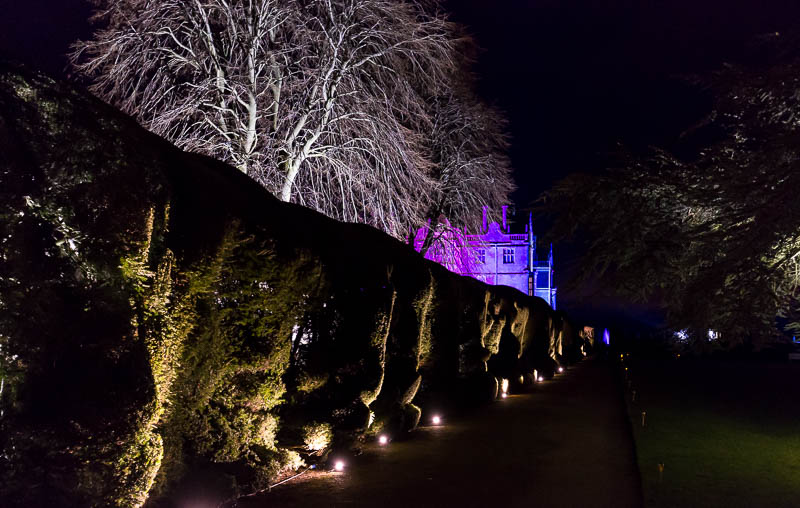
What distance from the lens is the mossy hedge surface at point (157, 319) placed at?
4648 millimetres

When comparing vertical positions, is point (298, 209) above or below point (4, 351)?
above

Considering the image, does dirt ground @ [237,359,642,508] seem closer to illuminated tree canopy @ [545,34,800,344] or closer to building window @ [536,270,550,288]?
illuminated tree canopy @ [545,34,800,344]

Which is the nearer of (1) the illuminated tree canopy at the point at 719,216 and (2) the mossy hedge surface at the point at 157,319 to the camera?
(2) the mossy hedge surface at the point at 157,319

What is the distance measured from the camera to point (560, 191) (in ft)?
39.4

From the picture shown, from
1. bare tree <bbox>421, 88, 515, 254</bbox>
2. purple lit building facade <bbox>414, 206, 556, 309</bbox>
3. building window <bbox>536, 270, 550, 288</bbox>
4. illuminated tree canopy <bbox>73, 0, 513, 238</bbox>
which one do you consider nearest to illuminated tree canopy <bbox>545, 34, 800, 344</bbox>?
illuminated tree canopy <bbox>73, 0, 513, 238</bbox>

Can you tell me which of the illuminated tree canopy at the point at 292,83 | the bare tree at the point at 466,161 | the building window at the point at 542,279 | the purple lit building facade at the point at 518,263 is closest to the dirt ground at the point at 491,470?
the illuminated tree canopy at the point at 292,83

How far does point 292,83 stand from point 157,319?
467 inches

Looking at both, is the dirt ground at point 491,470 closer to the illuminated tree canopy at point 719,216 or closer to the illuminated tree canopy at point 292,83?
the illuminated tree canopy at point 719,216

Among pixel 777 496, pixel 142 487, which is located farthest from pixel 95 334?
pixel 777 496

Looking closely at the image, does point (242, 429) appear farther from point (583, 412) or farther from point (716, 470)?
point (583, 412)

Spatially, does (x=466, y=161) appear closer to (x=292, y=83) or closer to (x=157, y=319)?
(x=292, y=83)

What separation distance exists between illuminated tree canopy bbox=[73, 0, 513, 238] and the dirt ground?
271 inches

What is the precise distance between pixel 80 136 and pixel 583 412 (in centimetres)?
1278

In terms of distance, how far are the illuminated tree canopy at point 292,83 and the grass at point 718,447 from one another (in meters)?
8.13
